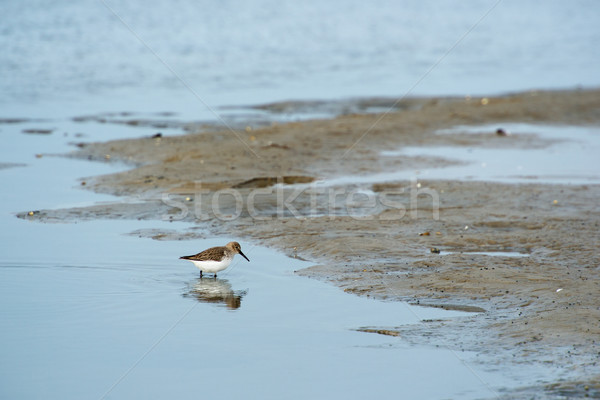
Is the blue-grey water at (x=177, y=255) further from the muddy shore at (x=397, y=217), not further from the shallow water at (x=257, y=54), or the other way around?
the muddy shore at (x=397, y=217)

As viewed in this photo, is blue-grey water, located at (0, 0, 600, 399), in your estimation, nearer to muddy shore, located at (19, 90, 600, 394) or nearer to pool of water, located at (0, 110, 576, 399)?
pool of water, located at (0, 110, 576, 399)

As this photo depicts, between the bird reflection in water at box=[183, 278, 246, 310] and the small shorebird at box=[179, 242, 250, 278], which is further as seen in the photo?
the small shorebird at box=[179, 242, 250, 278]

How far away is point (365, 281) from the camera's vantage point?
8.86 meters

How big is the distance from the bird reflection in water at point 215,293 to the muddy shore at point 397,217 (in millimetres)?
999

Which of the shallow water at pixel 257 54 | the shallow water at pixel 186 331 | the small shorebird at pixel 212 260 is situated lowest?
the shallow water at pixel 186 331

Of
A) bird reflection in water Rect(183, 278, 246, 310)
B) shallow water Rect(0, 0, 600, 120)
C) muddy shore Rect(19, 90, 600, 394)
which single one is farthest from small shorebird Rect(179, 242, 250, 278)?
shallow water Rect(0, 0, 600, 120)

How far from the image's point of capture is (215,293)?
8.72 metres

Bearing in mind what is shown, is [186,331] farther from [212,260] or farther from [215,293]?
[212,260]

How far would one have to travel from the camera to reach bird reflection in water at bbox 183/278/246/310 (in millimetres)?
8359

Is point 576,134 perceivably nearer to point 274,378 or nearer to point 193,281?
point 193,281

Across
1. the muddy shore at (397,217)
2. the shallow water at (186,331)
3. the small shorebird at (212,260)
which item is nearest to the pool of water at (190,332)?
the shallow water at (186,331)

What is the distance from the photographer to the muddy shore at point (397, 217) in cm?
750

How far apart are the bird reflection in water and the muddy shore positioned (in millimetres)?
999

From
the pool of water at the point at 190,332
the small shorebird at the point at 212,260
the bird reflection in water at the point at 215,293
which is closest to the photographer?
the pool of water at the point at 190,332
